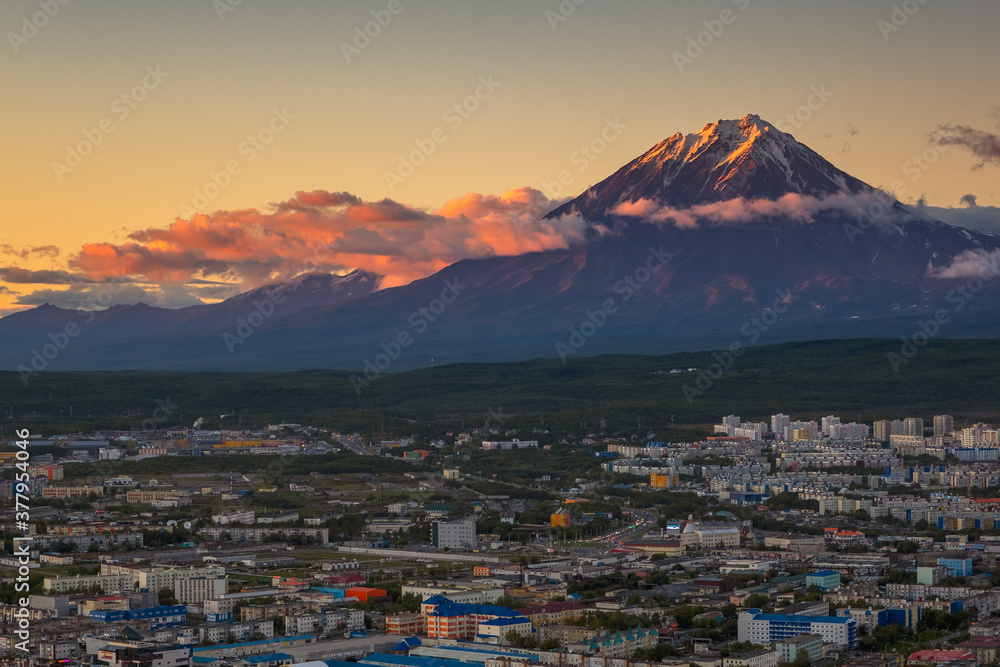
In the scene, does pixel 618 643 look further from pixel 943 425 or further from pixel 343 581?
pixel 943 425

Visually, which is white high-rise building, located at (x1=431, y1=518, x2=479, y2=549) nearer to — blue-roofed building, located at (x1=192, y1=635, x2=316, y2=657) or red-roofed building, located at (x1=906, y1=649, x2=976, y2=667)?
blue-roofed building, located at (x1=192, y1=635, x2=316, y2=657)

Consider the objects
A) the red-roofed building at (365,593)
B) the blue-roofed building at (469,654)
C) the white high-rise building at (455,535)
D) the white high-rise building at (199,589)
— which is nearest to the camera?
the blue-roofed building at (469,654)

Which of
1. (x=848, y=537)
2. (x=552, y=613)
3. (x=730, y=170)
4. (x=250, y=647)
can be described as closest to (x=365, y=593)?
(x=552, y=613)

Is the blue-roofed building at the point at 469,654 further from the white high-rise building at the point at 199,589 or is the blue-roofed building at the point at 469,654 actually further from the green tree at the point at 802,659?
the white high-rise building at the point at 199,589

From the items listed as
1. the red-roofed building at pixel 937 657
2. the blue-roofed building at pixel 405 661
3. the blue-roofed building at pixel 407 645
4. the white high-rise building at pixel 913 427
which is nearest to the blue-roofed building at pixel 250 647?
the blue-roofed building at pixel 407 645

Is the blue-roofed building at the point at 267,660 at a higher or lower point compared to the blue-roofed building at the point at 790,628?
lower
